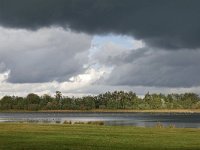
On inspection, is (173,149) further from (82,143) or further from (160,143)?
(82,143)

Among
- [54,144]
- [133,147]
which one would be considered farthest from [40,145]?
[133,147]

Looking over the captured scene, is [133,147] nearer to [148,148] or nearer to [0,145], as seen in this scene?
[148,148]

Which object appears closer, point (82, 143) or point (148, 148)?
point (148, 148)

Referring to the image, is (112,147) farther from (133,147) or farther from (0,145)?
(0,145)

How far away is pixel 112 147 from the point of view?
40.6 metres

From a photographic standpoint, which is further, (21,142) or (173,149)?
(21,142)

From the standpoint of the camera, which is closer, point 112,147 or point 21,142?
point 112,147

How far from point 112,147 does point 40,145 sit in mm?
6359

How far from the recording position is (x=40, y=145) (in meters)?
40.9

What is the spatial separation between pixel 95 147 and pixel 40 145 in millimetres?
4913

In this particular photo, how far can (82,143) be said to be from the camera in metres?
43.8

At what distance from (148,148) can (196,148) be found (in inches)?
172

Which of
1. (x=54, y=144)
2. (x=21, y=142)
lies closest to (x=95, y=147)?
(x=54, y=144)

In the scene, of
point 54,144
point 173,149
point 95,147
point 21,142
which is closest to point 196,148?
point 173,149
